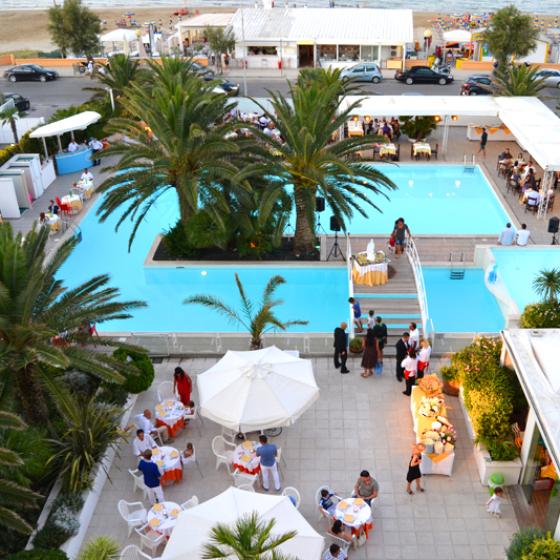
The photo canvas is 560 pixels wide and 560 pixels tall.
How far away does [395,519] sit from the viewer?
439 inches

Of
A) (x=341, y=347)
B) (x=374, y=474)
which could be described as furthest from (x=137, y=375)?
(x=374, y=474)

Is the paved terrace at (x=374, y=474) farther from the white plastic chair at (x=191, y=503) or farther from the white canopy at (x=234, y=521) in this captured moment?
the white canopy at (x=234, y=521)

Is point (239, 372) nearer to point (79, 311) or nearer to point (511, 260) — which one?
point (79, 311)

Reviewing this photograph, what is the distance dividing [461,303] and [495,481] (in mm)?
7897

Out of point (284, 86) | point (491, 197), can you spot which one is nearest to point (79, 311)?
point (491, 197)

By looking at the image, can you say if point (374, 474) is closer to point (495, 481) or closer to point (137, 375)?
point (495, 481)

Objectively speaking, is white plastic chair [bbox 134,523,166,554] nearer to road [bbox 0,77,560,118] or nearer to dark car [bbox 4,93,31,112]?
road [bbox 0,77,560,118]

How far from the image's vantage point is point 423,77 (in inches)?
1617

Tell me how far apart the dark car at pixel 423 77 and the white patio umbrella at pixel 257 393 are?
106 feet

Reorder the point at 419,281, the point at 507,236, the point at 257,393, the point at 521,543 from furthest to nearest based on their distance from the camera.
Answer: the point at 507,236
the point at 419,281
the point at 257,393
the point at 521,543

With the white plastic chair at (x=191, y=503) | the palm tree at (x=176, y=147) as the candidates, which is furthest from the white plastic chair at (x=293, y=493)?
the palm tree at (x=176, y=147)

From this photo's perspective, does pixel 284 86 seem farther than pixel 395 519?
Yes

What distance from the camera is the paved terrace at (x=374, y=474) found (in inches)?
424

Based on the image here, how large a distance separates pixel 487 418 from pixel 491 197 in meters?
14.9
